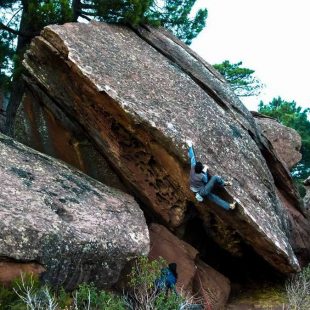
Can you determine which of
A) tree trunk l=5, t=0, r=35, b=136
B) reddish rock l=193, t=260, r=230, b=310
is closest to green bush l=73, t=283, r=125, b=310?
reddish rock l=193, t=260, r=230, b=310

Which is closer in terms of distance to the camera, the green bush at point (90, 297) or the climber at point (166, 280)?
the green bush at point (90, 297)

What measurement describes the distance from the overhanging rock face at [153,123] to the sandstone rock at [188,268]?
42cm

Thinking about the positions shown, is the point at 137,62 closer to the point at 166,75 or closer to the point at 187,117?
the point at 166,75

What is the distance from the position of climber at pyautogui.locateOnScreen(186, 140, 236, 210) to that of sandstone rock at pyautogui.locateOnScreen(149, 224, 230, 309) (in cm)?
179

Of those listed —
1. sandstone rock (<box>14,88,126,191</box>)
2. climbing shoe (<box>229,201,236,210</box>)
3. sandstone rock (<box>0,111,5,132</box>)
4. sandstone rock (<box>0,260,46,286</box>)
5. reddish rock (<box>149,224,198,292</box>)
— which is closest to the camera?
sandstone rock (<box>0,260,46,286</box>)

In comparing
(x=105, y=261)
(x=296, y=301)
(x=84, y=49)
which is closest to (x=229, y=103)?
(x=84, y=49)

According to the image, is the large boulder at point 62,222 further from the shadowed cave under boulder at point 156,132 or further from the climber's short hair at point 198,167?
the climber's short hair at point 198,167

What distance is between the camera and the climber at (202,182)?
28.8ft

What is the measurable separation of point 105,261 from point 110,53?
4687 mm

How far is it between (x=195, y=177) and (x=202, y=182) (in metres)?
0.17

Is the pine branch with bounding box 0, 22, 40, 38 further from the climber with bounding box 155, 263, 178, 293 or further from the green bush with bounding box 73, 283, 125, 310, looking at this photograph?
the green bush with bounding box 73, 283, 125, 310

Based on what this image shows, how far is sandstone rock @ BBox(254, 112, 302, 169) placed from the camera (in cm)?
1688

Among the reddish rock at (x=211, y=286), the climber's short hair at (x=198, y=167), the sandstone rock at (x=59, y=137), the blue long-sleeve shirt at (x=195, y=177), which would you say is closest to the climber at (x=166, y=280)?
the reddish rock at (x=211, y=286)

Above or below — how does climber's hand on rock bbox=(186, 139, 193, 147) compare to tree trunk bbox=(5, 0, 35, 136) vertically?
below
